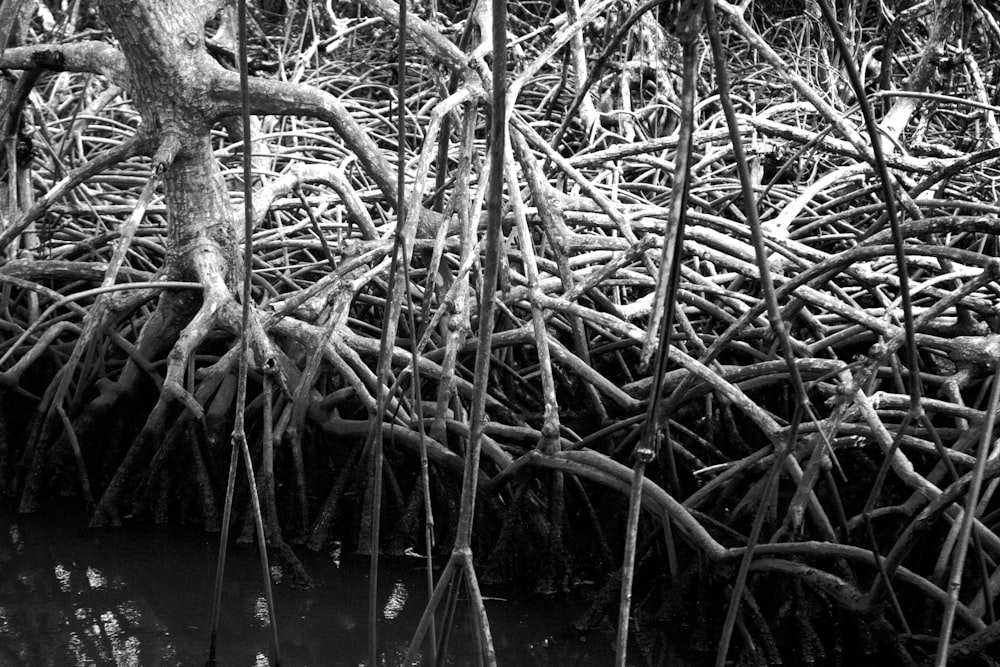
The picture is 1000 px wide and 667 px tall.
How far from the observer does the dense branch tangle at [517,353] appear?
277cm

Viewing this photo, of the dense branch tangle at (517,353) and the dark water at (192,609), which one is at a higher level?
the dense branch tangle at (517,353)

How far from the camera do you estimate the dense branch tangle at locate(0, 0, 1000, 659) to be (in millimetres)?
2770

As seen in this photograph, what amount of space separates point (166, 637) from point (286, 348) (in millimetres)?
1158

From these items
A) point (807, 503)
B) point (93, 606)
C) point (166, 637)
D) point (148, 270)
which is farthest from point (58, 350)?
point (807, 503)

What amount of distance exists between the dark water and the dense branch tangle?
15 centimetres

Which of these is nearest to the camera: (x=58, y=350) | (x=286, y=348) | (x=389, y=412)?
(x=389, y=412)

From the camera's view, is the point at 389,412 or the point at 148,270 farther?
the point at 148,270

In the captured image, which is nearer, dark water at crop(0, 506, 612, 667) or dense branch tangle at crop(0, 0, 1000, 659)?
dense branch tangle at crop(0, 0, 1000, 659)

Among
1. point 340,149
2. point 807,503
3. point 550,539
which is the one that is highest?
point 340,149

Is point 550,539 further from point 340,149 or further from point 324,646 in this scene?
point 340,149

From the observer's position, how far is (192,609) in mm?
3166

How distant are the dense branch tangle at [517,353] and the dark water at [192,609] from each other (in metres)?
0.15

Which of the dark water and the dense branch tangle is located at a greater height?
the dense branch tangle

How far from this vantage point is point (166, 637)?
2.95 metres
